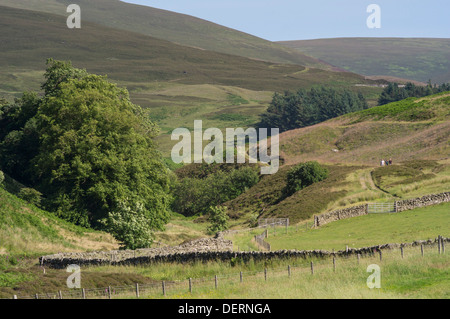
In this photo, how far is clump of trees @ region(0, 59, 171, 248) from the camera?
59969mm

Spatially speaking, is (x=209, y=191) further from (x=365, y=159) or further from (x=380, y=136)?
(x=380, y=136)

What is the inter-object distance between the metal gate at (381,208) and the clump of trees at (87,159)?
18.9 m

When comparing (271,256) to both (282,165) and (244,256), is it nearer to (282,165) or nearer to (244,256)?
(244,256)

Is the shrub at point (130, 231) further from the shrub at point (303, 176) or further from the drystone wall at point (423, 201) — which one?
the shrub at point (303, 176)

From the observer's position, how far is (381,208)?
185ft

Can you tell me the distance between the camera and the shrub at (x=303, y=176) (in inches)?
3036

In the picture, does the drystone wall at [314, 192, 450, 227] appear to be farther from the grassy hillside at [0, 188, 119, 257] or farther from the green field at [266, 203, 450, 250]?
the grassy hillside at [0, 188, 119, 257]

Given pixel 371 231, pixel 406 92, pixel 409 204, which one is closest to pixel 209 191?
pixel 409 204

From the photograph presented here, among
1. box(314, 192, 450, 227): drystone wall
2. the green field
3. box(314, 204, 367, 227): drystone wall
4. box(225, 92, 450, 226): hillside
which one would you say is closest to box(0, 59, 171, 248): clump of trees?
box(225, 92, 450, 226): hillside

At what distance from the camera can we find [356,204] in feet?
198

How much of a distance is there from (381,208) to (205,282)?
96.5ft

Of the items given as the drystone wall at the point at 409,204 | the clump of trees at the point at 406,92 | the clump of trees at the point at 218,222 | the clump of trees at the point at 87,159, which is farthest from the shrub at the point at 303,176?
the clump of trees at the point at 406,92

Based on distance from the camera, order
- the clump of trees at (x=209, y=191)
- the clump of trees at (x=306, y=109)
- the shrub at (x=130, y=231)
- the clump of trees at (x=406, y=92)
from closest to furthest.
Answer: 1. the shrub at (x=130, y=231)
2. the clump of trees at (x=209, y=191)
3. the clump of trees at (x=306, y=109)
4. the clump of trees at (x=406, y=92)
